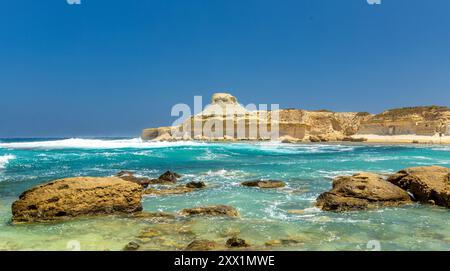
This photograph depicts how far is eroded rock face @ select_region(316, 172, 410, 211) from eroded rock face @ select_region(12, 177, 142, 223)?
5.24m

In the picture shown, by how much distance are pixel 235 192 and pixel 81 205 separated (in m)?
5.50

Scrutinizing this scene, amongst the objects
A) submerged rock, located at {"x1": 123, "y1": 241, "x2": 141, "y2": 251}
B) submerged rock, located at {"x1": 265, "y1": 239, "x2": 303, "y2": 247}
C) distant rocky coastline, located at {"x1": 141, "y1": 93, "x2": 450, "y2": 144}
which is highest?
distant rocky coastline, located at {"x1": 141, "y1": 93, "x2": 450, "y2": 144}

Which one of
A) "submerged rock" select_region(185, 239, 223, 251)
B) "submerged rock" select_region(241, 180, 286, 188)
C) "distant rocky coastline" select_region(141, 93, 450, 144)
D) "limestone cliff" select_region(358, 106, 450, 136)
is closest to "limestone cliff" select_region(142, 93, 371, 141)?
"distant rocky coastline" select_region(141, 93, 450, 144)

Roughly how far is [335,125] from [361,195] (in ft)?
269

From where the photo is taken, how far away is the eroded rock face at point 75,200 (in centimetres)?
820

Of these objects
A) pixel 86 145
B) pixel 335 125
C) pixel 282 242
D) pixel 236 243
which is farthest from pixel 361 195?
pixel 335 125

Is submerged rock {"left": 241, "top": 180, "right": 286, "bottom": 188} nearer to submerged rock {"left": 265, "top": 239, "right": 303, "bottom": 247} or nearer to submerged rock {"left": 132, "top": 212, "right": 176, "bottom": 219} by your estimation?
submerged rock {"left": 132, "top": 212, "right": 176, "bottom": 219}

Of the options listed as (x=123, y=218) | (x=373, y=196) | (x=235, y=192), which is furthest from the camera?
(x=235, y=192)

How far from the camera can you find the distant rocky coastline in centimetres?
6406
